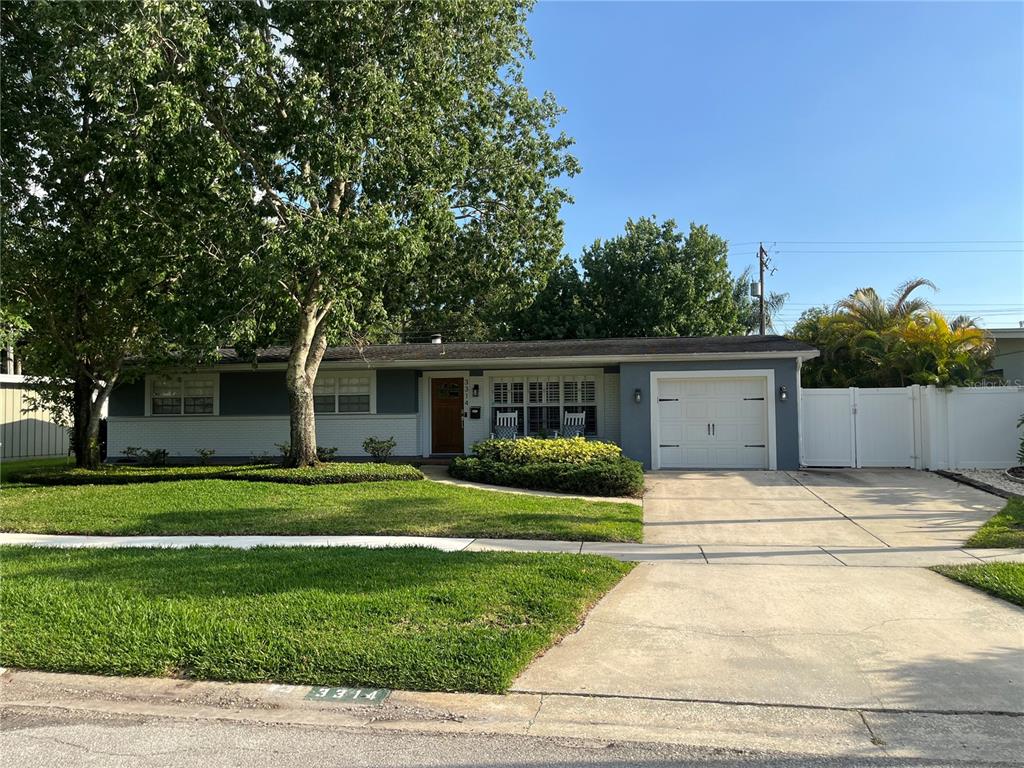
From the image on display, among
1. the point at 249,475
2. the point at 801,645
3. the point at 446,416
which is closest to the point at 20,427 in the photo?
the point at 249,475

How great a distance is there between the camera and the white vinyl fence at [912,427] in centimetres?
1445

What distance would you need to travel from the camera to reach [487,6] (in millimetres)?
14031

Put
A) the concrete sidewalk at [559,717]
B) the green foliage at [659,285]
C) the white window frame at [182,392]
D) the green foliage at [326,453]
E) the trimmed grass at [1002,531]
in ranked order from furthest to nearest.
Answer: the green foliage at [659,285], the white window frame at [182,392], the green foliage at [326,453], the trimmed grass at [1002,531], the concrete sidewalk at [559,717]

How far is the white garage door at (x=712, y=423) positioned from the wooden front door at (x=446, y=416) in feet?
16.9

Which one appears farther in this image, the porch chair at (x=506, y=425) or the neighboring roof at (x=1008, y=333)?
the neighboring roof at (x=1008, y=333)

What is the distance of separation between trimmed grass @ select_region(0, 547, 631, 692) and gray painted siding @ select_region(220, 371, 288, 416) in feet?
35.7

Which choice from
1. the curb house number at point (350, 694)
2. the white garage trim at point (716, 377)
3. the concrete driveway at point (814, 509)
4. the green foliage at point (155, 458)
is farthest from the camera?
the green foliage at point (155, 458)

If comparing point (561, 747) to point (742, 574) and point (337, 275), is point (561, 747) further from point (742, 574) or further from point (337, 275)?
point (337, 275)

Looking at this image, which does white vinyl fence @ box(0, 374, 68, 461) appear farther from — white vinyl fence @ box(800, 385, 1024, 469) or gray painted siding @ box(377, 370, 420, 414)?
white vinyl fence @ box(800, 385, 1024, 469)

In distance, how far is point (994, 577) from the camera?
652cm

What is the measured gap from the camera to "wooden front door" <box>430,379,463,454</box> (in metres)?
18.1

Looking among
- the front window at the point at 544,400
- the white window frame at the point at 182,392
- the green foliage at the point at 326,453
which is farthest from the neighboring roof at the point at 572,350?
the green foliage at the point at 326,453

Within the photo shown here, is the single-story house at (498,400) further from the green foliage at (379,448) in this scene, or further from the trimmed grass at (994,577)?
the trimmed grass at (994,577)

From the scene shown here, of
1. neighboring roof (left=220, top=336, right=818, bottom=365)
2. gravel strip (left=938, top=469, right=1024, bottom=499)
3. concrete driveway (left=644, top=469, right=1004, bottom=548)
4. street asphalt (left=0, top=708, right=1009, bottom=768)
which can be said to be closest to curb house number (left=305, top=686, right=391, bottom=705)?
street asphalt (left=0, top=708, right=1009, bottom=768)
